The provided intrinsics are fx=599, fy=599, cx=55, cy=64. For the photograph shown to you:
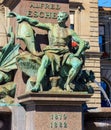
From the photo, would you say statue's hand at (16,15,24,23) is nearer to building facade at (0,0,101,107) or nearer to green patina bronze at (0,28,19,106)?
green patina bronze at (0,28,19,106)

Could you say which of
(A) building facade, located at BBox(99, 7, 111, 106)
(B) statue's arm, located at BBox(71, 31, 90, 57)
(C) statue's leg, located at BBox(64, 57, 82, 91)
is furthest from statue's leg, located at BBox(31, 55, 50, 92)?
(A) building facade, located at BBox(99, 7, 111, 106)

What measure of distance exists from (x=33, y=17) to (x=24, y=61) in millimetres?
1078

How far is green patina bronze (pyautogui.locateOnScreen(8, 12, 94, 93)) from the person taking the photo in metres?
9.97

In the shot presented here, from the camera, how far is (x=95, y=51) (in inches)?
1577

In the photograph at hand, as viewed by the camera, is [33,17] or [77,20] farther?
[77,20]

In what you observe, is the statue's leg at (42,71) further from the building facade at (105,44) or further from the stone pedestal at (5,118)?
the building facade at (105,44)

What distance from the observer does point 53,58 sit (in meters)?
9.98

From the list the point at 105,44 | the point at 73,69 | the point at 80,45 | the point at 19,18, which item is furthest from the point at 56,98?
the point at 105,44

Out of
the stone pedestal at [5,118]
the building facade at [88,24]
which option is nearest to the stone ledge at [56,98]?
the stone pedestal at [5,118]

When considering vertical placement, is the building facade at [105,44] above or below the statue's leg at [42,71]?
above

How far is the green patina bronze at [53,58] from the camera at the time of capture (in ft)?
32.7

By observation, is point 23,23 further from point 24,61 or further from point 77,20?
point 77,20

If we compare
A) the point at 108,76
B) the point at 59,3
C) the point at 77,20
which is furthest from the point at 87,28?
the point at 59,3

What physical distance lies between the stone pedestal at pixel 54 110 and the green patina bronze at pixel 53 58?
0.74 feet
